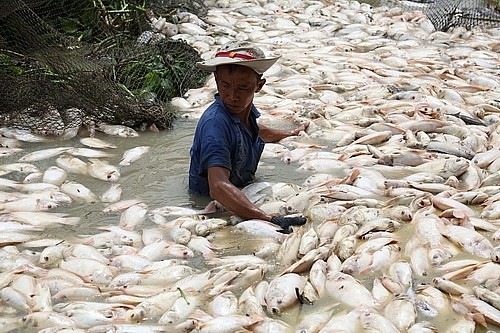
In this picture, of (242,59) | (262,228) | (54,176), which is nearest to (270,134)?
(242,59)

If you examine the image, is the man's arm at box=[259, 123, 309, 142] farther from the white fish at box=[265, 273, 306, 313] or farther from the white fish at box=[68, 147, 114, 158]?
the white fish at box=[265, 273, 306, 313]

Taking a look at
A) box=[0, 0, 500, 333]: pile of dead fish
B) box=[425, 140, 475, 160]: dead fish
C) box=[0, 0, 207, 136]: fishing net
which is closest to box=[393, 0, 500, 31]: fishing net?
box=[0, 0, 500, 333]: pile of dead fish

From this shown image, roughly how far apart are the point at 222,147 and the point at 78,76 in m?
2.48

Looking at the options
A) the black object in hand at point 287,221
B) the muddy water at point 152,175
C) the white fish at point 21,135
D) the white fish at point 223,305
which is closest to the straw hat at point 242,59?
the black object in hand at point 287,221

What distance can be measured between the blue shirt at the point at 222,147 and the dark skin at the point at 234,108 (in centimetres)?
7

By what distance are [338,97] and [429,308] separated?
3.98m

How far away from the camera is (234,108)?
176 inches

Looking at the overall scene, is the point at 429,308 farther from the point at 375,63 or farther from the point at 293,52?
the point at 293,52

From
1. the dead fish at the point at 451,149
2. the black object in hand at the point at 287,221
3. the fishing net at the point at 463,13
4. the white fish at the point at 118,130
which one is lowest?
the black object in hand at the point at 287,221

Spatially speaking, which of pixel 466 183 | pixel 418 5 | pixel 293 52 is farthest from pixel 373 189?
pixel 418 5

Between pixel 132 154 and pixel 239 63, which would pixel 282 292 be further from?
pixel 132 154

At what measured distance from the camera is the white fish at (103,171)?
5.30 meters

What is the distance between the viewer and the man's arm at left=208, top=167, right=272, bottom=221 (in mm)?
4281

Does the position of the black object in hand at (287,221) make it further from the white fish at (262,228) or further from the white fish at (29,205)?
the white fish at (29,205)
